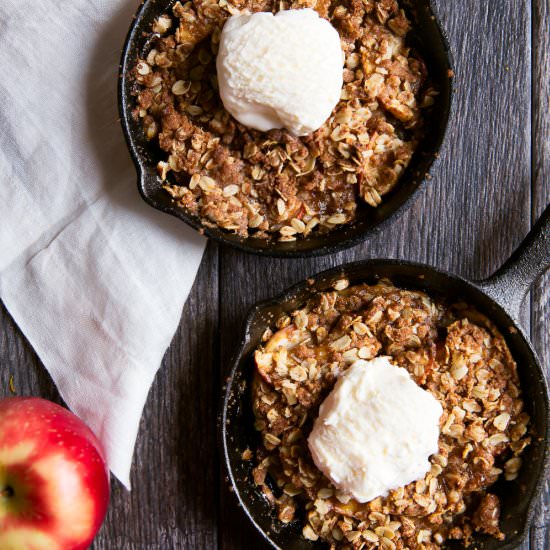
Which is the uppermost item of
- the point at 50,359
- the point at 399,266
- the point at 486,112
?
the point at 486,112

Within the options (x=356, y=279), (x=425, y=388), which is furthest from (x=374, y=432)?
(x=356, y=279)

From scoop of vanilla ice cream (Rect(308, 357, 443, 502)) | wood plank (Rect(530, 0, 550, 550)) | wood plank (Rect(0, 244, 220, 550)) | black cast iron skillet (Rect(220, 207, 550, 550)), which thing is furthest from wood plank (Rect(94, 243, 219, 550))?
wood plank (Rect(530, 0, 550, 550))

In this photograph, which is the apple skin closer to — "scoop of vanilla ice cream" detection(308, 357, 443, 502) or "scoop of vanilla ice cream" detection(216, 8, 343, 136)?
"scoop of vanilla ice cream" detection(308, 357, 443, 502)

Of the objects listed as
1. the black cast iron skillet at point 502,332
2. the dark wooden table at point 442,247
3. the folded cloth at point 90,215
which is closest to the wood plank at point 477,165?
the dark wooden table at point 442,247

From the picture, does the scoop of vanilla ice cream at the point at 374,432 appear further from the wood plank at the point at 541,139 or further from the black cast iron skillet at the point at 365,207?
the wood plank at the point at 541,139

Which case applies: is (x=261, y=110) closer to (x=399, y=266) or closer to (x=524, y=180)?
(x=399, y=266)

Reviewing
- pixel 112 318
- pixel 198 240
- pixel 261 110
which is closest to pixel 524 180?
pixel 261 110
